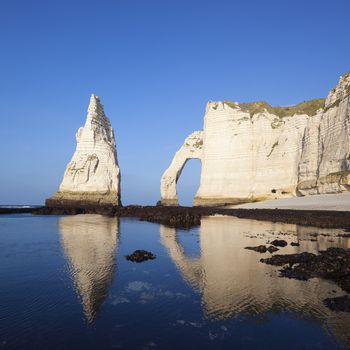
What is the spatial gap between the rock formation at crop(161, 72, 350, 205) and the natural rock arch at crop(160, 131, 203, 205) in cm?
654

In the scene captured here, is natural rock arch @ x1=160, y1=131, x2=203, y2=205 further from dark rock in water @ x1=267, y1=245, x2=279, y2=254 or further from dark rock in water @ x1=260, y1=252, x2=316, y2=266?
dark rock in water @ x1=260, y1=252, x2=316, y2=266

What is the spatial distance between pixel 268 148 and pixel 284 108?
7.13 meters

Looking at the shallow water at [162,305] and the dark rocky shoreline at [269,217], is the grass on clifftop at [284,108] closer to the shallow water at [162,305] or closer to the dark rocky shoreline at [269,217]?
the dark rocky shoreline at [269,217]

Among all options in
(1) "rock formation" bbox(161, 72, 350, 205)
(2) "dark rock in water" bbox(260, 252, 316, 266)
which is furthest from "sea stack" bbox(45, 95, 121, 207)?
(2) "dark rock in water" bbox(260, 252, 316, 266)

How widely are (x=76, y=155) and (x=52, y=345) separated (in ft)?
176

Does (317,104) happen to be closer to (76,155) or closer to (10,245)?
(76,155)

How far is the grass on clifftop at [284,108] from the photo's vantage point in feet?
155

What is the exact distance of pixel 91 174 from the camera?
54781mm

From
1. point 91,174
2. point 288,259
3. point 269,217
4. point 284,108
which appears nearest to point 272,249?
point 288,259

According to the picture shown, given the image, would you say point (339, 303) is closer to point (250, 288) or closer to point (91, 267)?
point (250, 288)

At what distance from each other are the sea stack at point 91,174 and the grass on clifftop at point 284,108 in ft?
68.3

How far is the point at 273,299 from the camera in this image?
6867mm

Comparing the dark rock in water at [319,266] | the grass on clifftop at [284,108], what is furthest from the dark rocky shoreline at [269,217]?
the grass on clifftop at [284,108]

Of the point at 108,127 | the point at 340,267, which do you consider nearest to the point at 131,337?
the point at 340,267
